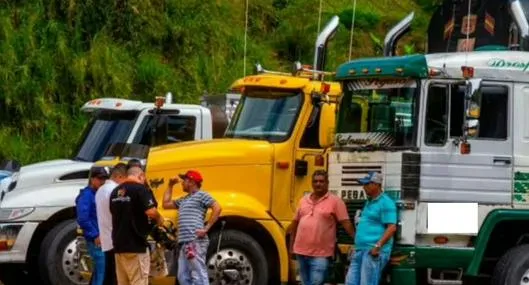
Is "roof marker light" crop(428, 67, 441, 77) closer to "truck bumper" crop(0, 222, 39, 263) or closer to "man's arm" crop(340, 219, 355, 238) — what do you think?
"man's arm" crop(340, 219, 355, 238)

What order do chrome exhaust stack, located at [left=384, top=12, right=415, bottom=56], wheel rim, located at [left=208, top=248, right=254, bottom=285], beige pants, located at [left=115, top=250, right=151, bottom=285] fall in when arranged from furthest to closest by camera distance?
chrome exhaust stack, located at [left=384, top=12, right=415, bottom=56] → wheel rim, located at [left=208, top=248, right=254, bottom=285] → beige pants, located at [left=115, top=250, right=151, bottom=285]

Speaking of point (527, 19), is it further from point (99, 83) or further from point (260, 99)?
point (99, 83)

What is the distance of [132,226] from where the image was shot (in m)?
13.1

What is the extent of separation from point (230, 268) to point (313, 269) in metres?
1.55

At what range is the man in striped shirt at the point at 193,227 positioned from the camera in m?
14.1

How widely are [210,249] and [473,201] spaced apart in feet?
10.7

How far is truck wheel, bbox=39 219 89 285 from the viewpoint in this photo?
53.3ft

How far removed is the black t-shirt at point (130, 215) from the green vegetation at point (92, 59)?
11189 mm

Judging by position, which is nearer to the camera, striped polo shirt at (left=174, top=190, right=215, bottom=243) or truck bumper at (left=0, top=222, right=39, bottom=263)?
striped polo shirt at (left=174, top=190, right=215, bottom=243)

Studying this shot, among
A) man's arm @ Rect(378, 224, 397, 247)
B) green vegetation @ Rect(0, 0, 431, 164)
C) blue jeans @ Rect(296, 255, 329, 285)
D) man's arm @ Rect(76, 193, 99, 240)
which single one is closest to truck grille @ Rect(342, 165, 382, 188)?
man's arm @ Rect(378, 224, 397, 247)

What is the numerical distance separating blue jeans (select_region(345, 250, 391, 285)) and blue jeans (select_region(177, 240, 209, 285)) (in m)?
1.73

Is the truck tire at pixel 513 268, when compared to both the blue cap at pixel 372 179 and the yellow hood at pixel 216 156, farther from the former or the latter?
the yellow hood at pixel 216 156

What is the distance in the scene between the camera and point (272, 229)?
50.0 ft

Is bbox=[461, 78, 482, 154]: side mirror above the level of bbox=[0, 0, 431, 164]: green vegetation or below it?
below
